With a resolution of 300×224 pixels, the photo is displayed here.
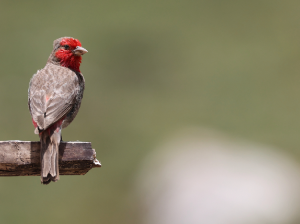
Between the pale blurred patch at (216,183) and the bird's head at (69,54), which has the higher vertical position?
the bird's head at (69,54)

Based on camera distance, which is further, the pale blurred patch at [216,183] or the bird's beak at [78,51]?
the pale blurred patch at [216,183]

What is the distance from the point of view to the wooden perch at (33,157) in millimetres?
2592

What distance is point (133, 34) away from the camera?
37.0ft

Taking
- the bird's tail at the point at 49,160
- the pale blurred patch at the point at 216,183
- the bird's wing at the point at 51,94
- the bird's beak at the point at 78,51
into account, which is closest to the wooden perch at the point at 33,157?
the bird's tail at the point at 49,160

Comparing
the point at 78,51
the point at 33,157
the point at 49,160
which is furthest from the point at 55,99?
the point at 78,51

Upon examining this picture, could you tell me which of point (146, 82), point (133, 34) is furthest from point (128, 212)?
point (133, 34)

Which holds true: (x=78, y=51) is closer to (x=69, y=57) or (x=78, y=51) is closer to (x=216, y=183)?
(x=69, y=57)

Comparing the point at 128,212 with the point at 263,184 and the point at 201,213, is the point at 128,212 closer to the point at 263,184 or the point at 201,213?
the point at 201,213

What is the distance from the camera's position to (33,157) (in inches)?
106

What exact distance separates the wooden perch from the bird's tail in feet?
0.20

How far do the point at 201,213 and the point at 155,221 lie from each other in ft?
3.40

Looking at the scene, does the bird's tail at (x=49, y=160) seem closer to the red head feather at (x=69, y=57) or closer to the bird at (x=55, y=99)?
the bird at (x=55, y=99)

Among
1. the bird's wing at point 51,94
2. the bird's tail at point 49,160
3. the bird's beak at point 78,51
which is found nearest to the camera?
the bird's tail at point 49,160

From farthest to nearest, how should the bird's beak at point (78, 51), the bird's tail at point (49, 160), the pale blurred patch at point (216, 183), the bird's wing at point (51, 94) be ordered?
the pale blurred patch at point (216, 183), the bird's beak at point (78, 51), the bird's wing at point (51, 94), the bird's tail at point (49, 160)
